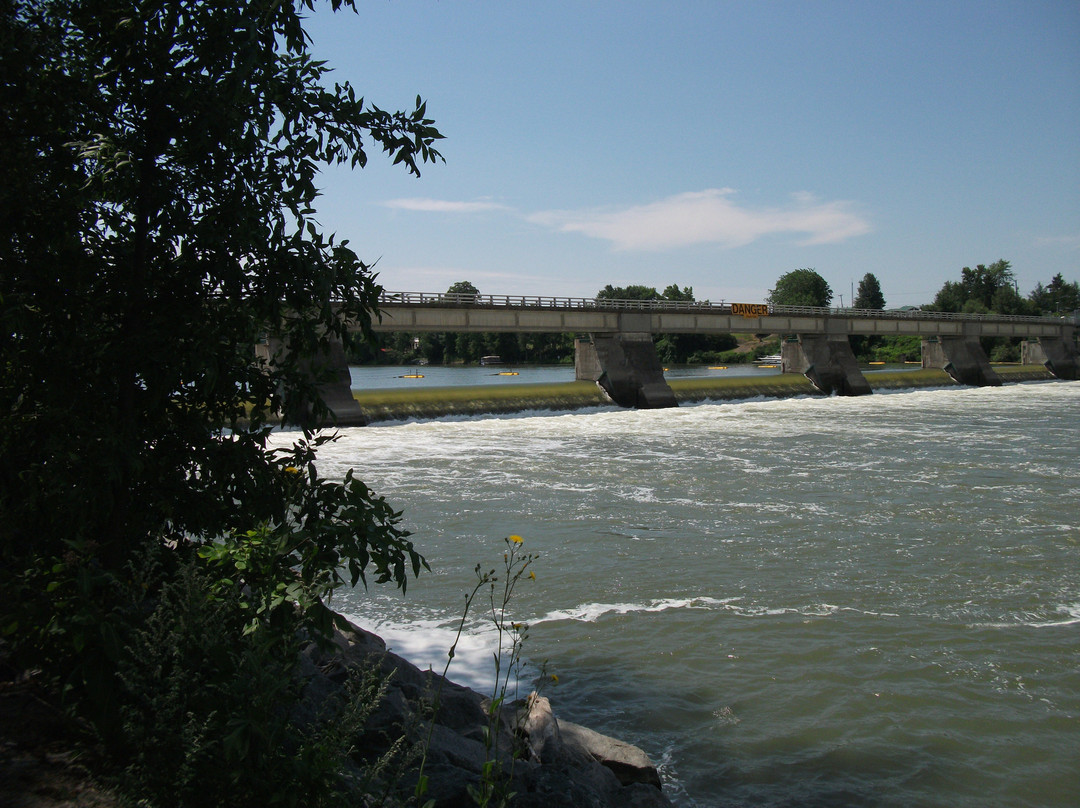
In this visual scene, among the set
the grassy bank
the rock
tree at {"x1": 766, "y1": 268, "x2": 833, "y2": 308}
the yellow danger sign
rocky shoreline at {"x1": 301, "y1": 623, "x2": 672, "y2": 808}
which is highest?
tree at {"x1": 766, "y1": 268, "x2": 833, "y2": 308}

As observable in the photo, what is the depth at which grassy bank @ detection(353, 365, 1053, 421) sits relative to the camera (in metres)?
35.8

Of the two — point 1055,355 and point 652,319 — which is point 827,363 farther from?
point 1055,355

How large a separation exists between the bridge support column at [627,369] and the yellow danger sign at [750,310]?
11423 millimetres

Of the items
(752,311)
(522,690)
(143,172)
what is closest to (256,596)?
(143,172)

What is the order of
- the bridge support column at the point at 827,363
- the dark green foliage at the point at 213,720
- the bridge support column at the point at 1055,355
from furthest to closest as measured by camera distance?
1. the bridge support column at the point at 1055,355
2. the bridge support column at the point at 827,363
3. the dark green foliage at the point at 213,720

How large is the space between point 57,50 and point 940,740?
791 centimetres

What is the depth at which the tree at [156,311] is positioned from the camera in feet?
11.5

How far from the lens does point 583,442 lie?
94.3ft

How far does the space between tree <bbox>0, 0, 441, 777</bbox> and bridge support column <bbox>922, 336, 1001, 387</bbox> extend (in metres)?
71.3

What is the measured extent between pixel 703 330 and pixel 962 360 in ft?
88.6

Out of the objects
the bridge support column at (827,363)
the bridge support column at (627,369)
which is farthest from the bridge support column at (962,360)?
the bridge support column at (627,369)

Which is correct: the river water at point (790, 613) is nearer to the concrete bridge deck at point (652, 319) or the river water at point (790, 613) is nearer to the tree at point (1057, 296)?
the concrete bridge deck at point (652, 319)

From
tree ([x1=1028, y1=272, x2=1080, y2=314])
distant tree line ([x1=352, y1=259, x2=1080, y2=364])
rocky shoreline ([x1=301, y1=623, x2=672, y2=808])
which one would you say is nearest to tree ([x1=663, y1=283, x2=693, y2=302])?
distant tree line ([x1=352, y1=259, x2=1080, y2=364])

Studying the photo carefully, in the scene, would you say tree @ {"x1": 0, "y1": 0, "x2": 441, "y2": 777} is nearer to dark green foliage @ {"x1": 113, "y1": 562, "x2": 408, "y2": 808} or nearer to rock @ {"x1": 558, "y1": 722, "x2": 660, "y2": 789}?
dark green foliage @ {"x1": 113, "y1": 562, "x2": 408, "y2": 808}
